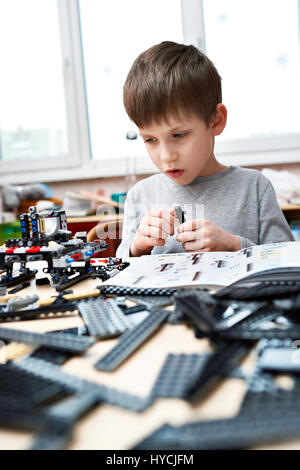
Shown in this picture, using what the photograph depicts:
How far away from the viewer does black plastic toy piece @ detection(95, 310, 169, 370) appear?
1.24 ft

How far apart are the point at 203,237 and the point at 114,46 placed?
216cm

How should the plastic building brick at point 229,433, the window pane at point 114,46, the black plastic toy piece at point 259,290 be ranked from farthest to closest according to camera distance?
the window pane at point 114,46
the black plastic toy piece at point 259,290
the plastic building brick at point 229,433

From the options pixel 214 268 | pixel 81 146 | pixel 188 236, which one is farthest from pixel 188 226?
pixel 81 146

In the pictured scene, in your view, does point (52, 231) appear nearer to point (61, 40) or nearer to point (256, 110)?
point (256, 110)

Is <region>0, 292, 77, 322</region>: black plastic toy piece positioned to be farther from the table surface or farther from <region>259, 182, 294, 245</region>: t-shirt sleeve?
<region>259, 182, 294, 245</region>: t-shirt sleeve

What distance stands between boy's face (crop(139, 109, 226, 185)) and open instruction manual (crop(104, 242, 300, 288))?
282 millimetres

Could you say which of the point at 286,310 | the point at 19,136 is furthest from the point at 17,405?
the point at 19,136

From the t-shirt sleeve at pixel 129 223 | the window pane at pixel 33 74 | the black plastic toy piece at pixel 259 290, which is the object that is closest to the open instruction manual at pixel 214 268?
the black plastic toy piece at pixel 259 290

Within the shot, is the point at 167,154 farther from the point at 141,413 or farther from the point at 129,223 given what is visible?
the point at 141,413

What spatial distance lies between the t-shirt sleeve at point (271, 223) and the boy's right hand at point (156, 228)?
1.12 feet

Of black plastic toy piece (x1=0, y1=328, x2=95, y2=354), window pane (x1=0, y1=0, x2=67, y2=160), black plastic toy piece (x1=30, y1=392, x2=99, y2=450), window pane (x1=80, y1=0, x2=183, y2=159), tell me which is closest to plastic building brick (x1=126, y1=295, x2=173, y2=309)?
black plastic toy piece (x1=0, y1=328, x2=95, y2=354)

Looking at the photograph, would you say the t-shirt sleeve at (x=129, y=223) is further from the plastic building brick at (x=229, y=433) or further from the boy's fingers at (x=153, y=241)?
the plastic building brick at (x=229, y=433)

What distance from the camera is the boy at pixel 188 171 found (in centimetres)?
87

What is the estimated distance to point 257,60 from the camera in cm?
239
